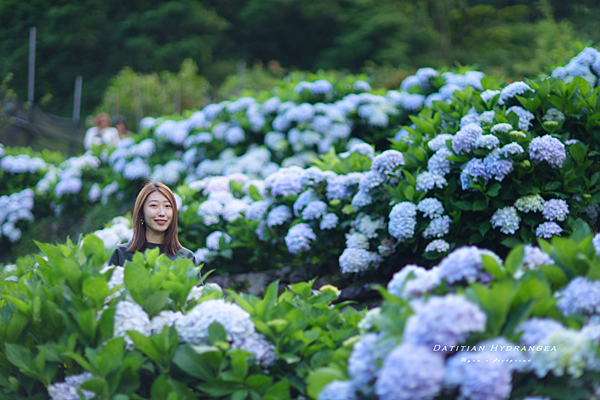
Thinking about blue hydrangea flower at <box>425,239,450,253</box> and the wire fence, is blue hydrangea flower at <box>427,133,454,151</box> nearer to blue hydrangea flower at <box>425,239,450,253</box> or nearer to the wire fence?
blue hydrangea flower at <box>425,239,450,253</box>

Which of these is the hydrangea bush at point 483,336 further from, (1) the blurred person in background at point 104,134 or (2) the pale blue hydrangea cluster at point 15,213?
(1) the blurred person in background at point 104,134

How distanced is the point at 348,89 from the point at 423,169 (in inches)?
111

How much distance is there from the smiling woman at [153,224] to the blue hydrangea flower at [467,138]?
1.68 metres

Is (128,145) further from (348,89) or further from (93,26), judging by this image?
(93,26)

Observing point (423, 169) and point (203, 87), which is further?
Answer: point (203, 87)

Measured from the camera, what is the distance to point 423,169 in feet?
10.0

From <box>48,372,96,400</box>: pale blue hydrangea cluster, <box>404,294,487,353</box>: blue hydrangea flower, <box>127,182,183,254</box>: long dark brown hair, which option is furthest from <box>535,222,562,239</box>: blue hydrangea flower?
<box>48,372,96,400</box>: pale blue hydrangea cluster

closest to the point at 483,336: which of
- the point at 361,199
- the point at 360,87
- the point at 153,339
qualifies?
the point at 153,339

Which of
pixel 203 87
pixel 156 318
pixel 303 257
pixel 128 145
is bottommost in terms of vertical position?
pixel 203 87

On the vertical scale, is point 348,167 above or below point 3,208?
above

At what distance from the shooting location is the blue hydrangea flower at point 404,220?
2826mm

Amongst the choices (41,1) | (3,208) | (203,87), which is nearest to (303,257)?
(3,208)

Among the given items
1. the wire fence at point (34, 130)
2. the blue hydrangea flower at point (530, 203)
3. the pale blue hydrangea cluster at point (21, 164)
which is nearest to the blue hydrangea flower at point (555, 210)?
the blue hydrangea flower at point (530, 203)

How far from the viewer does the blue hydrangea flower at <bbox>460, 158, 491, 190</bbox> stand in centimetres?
274
